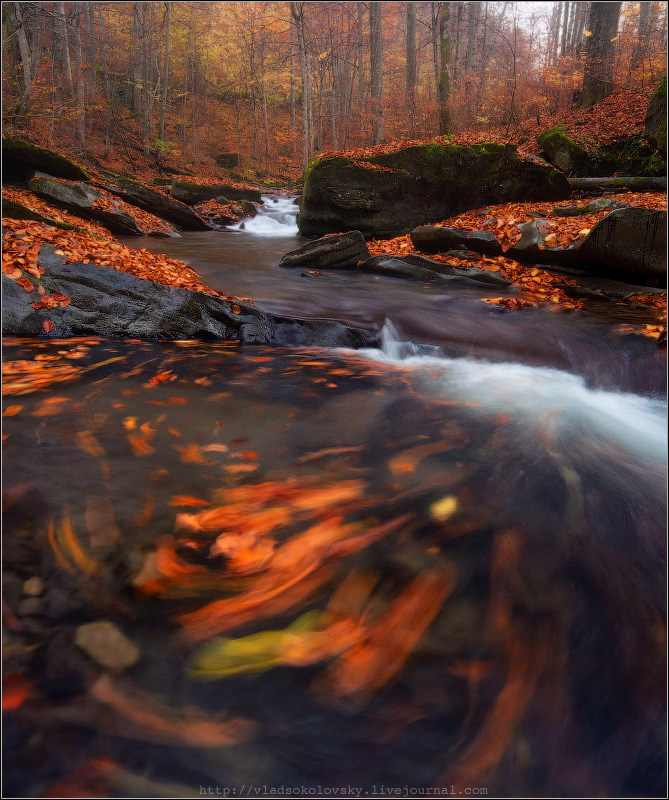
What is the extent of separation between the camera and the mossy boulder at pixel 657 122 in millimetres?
9641

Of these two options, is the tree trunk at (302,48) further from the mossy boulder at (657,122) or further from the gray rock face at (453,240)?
the gray rock face at (453,240)

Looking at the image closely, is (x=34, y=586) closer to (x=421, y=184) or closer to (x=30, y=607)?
(x=30, y=607)

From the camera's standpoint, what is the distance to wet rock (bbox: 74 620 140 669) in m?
1.53

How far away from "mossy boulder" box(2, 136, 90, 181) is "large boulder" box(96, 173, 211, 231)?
8.49ft

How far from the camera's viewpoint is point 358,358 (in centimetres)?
→ 479

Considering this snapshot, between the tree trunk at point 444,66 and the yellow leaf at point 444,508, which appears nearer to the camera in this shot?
the yellow leaf at point 444,508

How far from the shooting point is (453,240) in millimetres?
8484

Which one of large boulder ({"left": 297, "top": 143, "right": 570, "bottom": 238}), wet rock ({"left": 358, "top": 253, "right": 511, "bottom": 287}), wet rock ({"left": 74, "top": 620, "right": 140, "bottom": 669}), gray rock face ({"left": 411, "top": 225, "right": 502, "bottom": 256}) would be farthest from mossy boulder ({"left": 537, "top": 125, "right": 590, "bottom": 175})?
wet rock ({"left": 74, "top": 620, "right": 140, "bottom": 669})

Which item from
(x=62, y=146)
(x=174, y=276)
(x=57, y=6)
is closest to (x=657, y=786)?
(x=174, y=276)

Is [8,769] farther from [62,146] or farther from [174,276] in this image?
[62,146]

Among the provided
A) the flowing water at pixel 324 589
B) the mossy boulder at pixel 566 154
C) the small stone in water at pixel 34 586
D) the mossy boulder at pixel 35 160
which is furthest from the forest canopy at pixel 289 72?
the small stone in water at pixel 34 586

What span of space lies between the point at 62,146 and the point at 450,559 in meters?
20.0

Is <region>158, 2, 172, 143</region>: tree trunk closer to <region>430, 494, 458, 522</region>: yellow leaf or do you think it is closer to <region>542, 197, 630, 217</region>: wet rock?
<region>542, 197, 630, 217</region>: wet rock

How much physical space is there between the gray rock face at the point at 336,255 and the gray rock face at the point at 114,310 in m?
4.40
